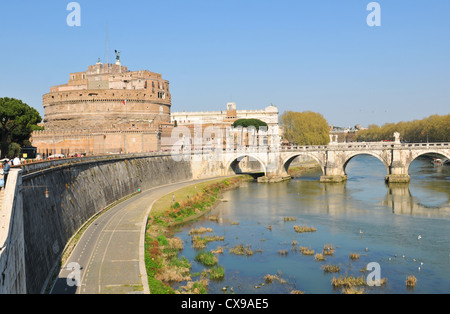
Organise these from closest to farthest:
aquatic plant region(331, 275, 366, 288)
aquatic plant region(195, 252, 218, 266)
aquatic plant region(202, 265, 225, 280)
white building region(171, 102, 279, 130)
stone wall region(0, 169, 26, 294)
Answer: stone wall region(0, 169, 26, 294) → aquatic plant region(331, 275, 366, 288) → aquatic plant region(202, 265, 225, 280) → aquatic plant region(195, 252, 218, 266) → white building region(171, 102, 279, 130)

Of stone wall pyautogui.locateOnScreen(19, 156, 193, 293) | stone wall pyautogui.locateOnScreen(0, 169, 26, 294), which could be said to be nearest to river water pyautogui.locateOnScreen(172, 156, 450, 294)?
stone wall pyautogui.locateOnScreen(19, 156, 193, 293)

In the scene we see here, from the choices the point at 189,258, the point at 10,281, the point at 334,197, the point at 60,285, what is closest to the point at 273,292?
the point at 189,258

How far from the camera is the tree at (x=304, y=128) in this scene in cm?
10081

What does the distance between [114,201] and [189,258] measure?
1535 cm

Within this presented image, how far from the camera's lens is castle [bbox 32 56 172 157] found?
62938 millimetres

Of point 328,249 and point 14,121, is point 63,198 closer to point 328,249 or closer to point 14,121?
point 328,249

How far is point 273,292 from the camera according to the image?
21.1 m

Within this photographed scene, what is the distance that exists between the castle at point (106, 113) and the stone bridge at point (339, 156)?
1331 cm

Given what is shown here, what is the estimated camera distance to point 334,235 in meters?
32.0

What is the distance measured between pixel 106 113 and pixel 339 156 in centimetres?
3726

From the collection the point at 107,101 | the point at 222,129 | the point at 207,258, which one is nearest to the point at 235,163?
the point at 222,129

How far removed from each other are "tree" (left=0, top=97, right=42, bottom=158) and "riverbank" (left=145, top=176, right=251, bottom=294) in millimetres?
15493

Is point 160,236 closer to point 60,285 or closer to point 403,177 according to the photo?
point 60,285

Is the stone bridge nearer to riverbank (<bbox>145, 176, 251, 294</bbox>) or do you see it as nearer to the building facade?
the building facade
